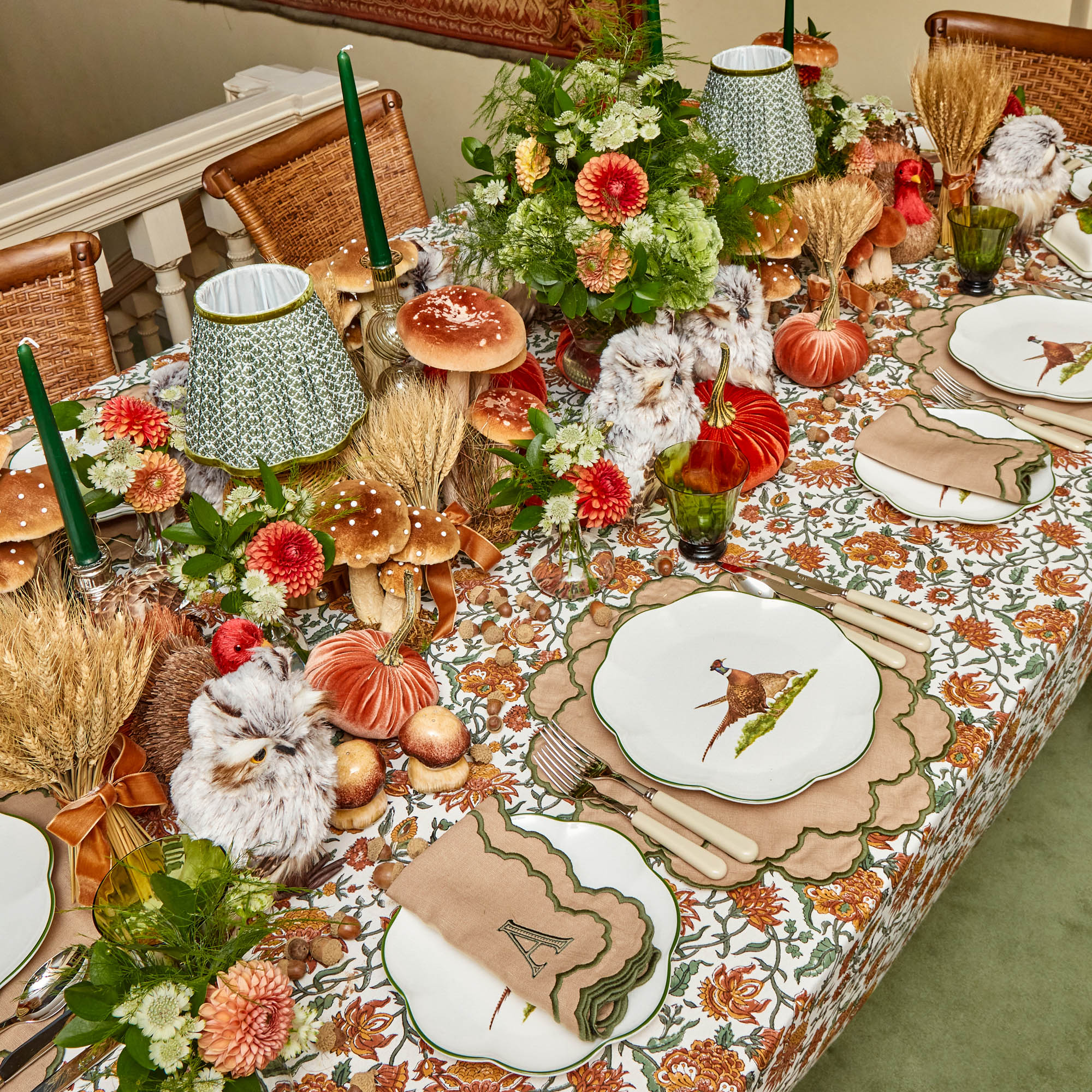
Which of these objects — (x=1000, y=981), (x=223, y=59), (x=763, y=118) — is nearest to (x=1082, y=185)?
(x=763, y=118)

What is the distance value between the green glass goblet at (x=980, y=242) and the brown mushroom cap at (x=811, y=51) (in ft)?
1.26


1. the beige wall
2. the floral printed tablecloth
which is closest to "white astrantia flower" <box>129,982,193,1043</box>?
the floral printed tablecloth

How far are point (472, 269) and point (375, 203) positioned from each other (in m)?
0.34

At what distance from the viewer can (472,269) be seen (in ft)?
4.56

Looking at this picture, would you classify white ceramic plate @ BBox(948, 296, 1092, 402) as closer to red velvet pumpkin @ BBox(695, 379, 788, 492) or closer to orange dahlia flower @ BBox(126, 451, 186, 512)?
red velvet pumpkin @ BBox(695, 379, 788, 492)

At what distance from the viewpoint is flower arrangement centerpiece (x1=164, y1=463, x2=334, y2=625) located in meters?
0.85

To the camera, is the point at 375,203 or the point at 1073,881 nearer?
the point at 375,203

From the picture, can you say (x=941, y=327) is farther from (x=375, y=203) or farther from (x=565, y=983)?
(x=565, y=983)

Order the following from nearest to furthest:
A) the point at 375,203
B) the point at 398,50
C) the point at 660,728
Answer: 1. the point at 660,728
2. the point at 375,203
3. the point at 398,50

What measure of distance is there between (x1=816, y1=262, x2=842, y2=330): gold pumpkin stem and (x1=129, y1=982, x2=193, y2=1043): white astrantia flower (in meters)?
1.04

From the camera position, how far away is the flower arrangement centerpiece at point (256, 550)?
2.78ft

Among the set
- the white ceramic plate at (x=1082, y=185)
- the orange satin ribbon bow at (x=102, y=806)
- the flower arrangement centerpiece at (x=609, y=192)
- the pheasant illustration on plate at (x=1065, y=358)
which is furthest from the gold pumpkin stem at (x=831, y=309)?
the orange satin ribbon bow at (x=102, y=806)

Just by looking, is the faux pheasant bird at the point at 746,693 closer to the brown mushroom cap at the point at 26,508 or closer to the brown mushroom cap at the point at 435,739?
the brown mushroom cap at the point at 435,739

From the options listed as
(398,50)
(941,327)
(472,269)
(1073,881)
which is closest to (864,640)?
(941,327)
